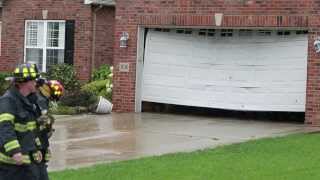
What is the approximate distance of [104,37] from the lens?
22.5 m

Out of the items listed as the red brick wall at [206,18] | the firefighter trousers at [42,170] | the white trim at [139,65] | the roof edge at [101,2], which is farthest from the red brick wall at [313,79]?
the firefighter trousers at [42,170]

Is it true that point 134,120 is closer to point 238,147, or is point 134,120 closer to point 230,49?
point 230,49

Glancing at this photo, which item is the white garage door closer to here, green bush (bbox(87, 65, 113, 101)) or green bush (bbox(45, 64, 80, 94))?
green bush (bbox(87, 65, 113, 101))

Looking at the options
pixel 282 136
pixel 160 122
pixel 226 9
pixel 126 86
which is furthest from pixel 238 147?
pixel 126 86

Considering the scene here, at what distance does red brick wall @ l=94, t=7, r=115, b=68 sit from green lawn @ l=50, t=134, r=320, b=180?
35.1 ft

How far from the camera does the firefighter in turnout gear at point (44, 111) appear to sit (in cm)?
675

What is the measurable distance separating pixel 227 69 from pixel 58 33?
6.41 m

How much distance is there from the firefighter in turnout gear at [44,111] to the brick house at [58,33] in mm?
14987

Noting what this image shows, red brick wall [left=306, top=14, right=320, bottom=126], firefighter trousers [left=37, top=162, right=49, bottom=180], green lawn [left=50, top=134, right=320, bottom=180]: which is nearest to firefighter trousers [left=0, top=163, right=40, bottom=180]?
firefighter trousers [left=37, top=162, right=49, bottom=180]

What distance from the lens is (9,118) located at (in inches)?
251

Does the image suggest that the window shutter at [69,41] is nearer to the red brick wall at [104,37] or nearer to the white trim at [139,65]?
the red brick wall at [104,37]

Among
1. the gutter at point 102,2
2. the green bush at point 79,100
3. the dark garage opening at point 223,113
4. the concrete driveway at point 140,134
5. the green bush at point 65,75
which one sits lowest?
the concrete driveway at point 140,134

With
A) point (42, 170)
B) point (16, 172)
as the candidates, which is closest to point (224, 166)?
point (42, 170)

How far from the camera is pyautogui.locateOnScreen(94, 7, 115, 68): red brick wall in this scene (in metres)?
22.4
